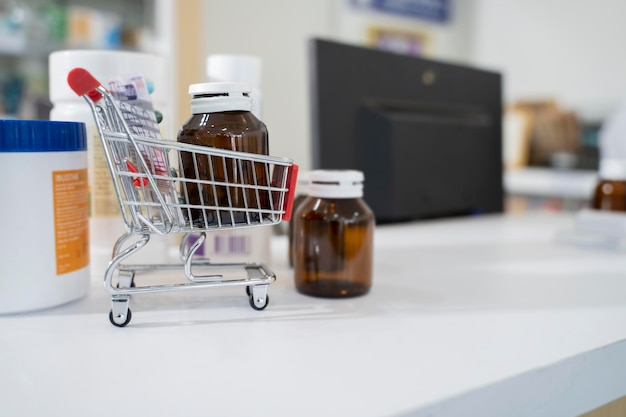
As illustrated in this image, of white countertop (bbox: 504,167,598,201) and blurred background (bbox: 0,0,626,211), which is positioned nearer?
blurred background (bbox: 0,0,626,211)

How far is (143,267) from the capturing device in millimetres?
563

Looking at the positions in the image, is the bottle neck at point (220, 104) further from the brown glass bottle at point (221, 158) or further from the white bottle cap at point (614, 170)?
the white bottle cap at point (614, 170)

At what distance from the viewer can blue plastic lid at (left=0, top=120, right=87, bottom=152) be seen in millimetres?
461

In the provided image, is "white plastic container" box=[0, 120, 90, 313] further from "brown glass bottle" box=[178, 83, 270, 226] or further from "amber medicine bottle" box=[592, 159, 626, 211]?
"amber medicine bottle" box=[592, 159, 626, 211]

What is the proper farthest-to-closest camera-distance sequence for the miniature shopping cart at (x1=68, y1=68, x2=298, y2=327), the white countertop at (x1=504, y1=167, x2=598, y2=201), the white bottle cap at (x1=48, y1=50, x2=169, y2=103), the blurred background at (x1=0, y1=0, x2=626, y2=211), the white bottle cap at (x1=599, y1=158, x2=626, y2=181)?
the white countertop at (x1=504, y1=167, x2=598, y2=201)
the blurred background at (x1=0, y1=0, x2=626, y2=211)
the white bottle cap at (x1=599, y1=158, x2=626, y2=181)
the white bottle cap at (x1=48, y1=50, x2=169, y2=103)
the miniature shopping cart at (x1=68, y1=68, x2=298, y2=327)

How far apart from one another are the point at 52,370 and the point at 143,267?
0.20 m

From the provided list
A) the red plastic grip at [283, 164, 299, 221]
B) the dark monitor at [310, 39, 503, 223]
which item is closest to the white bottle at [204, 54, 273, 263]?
the red plastic grip at [283, 164, 299, 221]

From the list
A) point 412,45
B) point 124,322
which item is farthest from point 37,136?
point 412,45

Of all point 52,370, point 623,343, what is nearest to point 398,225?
point 623,343

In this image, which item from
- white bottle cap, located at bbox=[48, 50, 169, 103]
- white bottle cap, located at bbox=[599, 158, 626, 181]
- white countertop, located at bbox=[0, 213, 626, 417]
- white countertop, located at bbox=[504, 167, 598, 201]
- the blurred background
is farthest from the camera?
white countertop, located at bbox=[504, 167, 598, 201]

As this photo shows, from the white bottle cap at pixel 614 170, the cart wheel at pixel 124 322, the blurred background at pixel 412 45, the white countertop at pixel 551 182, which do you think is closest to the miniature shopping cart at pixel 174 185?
the cart wheel at pixel 124 322

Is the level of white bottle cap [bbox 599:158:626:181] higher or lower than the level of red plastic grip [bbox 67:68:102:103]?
lower

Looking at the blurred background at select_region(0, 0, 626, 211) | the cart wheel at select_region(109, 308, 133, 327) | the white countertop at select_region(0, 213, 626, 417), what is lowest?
the white countertop at select_region(0, 213, 626, 417)

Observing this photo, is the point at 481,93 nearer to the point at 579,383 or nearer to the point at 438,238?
the point at 438,238
